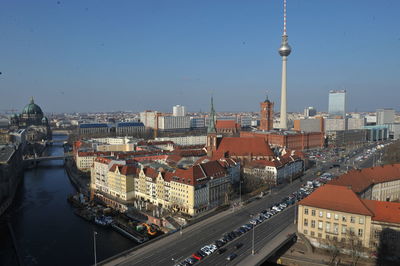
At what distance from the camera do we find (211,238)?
2508 cm

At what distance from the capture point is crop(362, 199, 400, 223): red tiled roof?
22756 mm

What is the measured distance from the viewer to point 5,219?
3588cm

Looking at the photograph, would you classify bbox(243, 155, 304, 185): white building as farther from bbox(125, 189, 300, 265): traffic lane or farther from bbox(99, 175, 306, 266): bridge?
bbox(99, 175, 306, 266): bridge

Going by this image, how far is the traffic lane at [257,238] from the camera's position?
2142cm

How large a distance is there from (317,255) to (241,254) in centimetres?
607

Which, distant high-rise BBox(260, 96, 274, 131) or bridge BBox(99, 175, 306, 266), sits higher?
distant high-rise BBox(260, 96, 274, 131)

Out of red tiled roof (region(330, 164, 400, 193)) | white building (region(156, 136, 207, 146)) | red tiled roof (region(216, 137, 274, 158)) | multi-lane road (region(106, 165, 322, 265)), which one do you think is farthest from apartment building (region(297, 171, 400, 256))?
white building (region(156, 136, 207, 146))

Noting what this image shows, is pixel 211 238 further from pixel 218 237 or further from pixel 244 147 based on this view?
pixel 244 147

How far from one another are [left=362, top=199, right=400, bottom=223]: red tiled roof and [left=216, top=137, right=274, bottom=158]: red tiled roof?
28797 mm

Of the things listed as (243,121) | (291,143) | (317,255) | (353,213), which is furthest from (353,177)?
(243,121)

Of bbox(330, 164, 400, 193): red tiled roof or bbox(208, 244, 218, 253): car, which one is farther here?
bbox(330, 164, 400, 193): red tiled roof

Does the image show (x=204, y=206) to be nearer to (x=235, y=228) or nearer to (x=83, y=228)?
(x=235, y=228)

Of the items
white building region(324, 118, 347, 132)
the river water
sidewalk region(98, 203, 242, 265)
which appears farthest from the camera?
white building region(324, 118, 347, 132)

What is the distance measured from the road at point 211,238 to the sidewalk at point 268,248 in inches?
15.0
